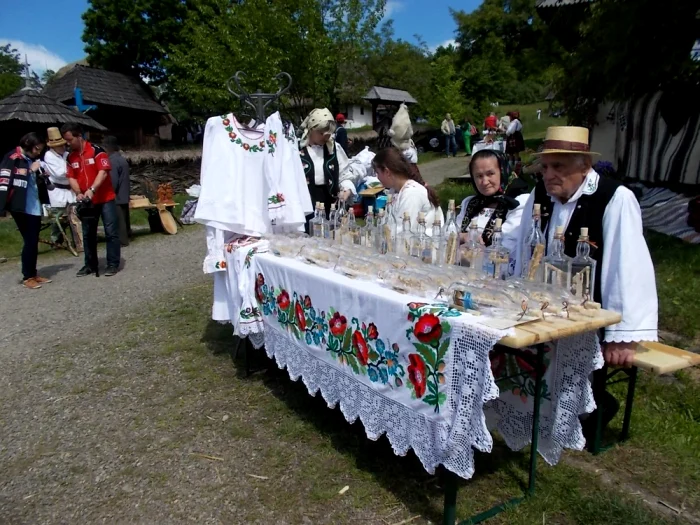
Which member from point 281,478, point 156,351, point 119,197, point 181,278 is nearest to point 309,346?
point 281,478

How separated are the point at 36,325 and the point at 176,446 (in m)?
3.17

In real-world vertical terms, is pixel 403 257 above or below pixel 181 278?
above

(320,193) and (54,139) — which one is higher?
(54,139)

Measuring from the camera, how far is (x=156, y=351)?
445cm

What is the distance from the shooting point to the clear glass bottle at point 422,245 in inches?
102

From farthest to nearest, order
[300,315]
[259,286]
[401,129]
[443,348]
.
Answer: [401,129] → [259,286] → [300,315] → [443,348]

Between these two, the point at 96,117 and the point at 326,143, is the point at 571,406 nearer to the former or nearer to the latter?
the point at 326,143

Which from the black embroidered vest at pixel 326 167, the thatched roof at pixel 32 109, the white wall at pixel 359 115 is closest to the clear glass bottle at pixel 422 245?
the black embroidered vest at pixel 326 167

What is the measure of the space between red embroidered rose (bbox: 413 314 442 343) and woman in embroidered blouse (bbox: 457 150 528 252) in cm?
87

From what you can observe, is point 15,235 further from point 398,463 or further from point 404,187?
point 398,463

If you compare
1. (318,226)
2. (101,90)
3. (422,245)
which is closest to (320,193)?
(318,226)

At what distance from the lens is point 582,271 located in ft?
6.82

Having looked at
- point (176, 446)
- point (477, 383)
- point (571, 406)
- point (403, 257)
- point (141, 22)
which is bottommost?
point (176, 446)

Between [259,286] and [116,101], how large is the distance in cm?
2280
